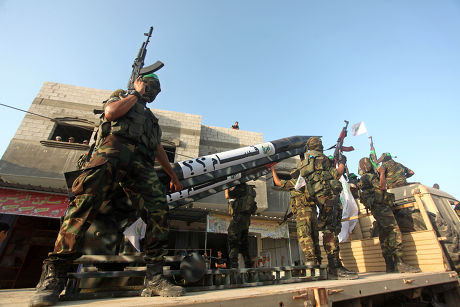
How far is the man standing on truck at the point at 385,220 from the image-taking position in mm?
5229

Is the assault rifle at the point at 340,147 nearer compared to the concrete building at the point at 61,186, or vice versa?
the concrete building at the point at 61,186

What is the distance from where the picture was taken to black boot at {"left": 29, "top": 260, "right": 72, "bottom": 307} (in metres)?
1.41

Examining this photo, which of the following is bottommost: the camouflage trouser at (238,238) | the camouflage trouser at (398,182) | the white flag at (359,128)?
the camouflage trouser at (238,238)

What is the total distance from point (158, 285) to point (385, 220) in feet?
19.1

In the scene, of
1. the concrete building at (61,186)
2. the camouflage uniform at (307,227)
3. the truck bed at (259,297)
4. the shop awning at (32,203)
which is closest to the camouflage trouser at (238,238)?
the camouflage uniform at (307,227)

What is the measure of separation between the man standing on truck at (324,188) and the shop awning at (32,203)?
7.45m

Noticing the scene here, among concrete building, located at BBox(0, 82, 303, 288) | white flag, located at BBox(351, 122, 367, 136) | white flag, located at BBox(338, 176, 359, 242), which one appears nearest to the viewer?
white flag, located at BBox(338, 176, 359, 242)

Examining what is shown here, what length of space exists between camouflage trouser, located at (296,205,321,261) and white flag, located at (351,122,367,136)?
6880 mm

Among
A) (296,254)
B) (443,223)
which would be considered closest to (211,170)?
(443,223)

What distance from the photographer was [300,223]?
14.9 feet

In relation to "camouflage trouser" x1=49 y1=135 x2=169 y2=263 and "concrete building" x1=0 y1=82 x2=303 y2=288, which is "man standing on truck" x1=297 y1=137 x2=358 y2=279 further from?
"concrete building" x1=0 y1=82 x2=303 y2=288

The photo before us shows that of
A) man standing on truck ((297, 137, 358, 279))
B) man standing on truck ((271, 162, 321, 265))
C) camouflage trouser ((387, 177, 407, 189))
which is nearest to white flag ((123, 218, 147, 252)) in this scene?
man standing on truck ((271, 162, 321, 265))

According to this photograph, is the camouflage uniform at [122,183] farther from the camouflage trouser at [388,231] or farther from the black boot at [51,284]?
the camouflage trouser at [388,231]

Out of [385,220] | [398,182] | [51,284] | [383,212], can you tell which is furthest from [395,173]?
[51,284]
